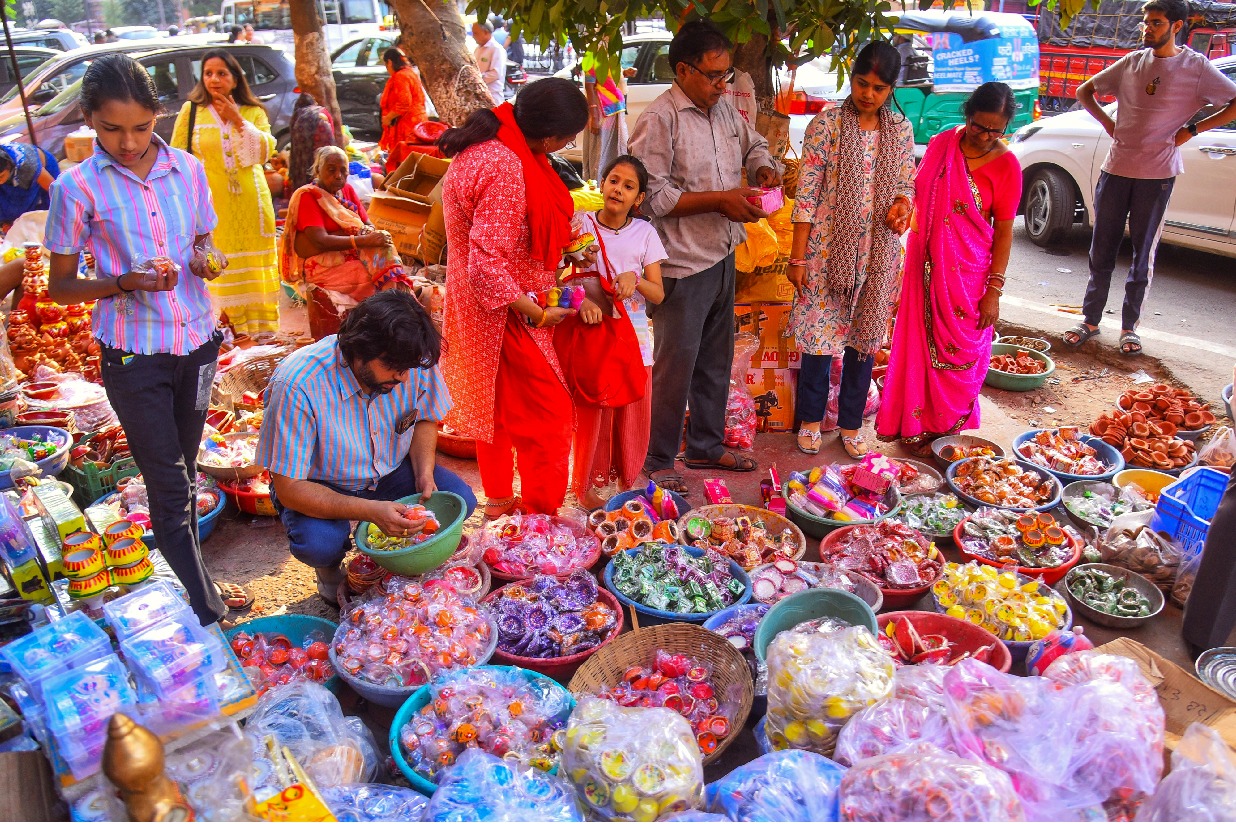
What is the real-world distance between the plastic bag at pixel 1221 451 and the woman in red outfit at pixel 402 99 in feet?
26.0

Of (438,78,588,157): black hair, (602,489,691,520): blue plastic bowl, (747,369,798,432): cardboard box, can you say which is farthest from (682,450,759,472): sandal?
(438,78,588,157): black hair

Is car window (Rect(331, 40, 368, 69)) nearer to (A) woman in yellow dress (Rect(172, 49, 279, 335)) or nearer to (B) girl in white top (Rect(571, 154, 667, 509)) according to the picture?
(A) woman in yellow dress (Rect(172, 49, 279, 335))

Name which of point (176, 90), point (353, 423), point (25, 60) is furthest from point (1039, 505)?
point (25, 60)

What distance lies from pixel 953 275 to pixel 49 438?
4445mm

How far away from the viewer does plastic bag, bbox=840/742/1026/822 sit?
1812 mm

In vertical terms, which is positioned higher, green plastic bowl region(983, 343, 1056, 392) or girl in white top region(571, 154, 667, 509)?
girl in white top region(571, 154, 667, 509)

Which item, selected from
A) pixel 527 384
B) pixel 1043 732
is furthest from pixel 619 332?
pixel 1043 732

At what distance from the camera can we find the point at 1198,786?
1.92 m

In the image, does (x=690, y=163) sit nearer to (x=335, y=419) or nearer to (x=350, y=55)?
(x=335, y=419)

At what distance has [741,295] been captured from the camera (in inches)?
185

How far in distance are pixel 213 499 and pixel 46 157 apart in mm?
2461

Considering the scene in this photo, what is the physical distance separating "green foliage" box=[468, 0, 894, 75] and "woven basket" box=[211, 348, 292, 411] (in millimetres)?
2394

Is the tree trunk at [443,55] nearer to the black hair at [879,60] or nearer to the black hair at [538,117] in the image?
the black hair at [879,60]

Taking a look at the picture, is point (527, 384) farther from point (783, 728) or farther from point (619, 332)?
point (783, 728)
